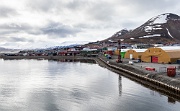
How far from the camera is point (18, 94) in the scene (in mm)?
35594

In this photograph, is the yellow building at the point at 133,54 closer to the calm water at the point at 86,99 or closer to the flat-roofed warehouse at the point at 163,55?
the flat-roofed warehouse at the point at 163,55

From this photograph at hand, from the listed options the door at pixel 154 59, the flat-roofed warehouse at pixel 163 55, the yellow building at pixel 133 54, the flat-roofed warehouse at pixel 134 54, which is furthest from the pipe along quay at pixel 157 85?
the flat-roofed warehouse at pixel 134 54

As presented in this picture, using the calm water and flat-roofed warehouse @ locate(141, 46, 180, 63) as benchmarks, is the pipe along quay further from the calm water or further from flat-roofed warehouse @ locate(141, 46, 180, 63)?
flat-roofed warehouse @ locate(141, 46, 180, 63)

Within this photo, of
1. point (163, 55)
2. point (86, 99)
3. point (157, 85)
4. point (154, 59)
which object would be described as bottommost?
point (86, 99)

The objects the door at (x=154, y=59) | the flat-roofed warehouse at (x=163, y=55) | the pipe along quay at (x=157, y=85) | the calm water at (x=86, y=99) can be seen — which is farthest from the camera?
the door at (x=154, y=59)

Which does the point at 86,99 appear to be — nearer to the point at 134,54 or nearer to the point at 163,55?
the point at 163,55

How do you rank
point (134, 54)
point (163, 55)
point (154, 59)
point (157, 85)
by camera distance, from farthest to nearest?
point (134, 54) < point (154, 59) < point (163, 55) < point (157, 85)

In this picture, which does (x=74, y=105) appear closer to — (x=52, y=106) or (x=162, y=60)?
(x=52, y=106)

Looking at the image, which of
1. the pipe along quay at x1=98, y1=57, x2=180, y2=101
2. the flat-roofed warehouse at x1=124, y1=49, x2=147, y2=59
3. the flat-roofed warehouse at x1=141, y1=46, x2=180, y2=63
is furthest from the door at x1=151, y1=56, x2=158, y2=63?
the pipe along quay at x1=98, y1=57, x2=180, y2=101

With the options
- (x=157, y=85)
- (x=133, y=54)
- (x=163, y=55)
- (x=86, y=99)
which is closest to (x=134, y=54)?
(x=133, y=54)

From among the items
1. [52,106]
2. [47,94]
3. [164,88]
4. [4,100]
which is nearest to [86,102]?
[52,106]

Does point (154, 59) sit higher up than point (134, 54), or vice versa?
point (134, 54)

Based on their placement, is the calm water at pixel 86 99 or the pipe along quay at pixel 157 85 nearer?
the calm water at pixel 86 99

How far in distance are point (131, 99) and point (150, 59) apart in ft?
126
